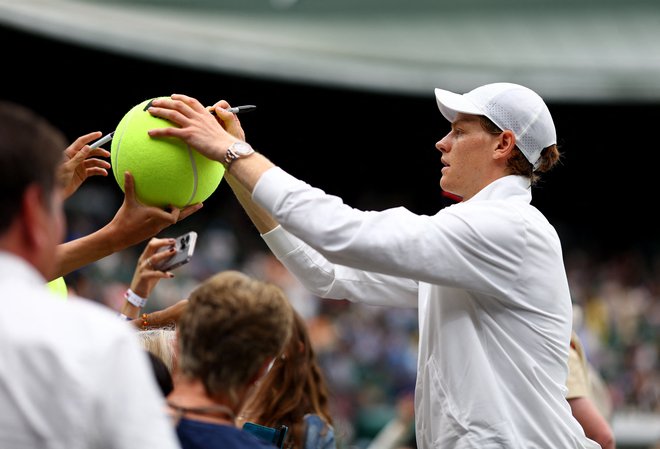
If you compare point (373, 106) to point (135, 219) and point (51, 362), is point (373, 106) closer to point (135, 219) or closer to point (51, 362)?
point (135, 219)

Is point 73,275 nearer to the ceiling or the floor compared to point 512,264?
nearer to the floor

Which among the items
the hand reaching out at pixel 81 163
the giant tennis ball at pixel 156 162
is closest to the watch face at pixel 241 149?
the giant tennis ball at pixel 156 162

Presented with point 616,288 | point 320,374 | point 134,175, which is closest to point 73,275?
point 320,374

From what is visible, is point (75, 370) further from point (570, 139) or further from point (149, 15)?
point (570, 139)

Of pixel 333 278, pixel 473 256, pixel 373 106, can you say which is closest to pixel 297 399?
pixel 333 278

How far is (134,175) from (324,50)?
16501 millimetres

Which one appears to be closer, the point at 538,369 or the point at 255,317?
the point at 255,317

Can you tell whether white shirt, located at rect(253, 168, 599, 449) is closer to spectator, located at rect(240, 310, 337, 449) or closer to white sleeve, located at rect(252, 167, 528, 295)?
white sleeve, located at rect(252, 167, 528, 295)

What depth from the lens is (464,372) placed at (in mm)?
3064

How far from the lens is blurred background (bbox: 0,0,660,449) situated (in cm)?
1531

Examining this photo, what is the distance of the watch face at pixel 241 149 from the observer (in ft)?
9.74

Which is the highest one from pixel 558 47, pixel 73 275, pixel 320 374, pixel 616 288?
pixel 558 47

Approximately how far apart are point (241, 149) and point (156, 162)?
30 centimetres

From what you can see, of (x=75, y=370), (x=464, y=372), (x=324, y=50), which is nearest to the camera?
(x=75, y=370)
